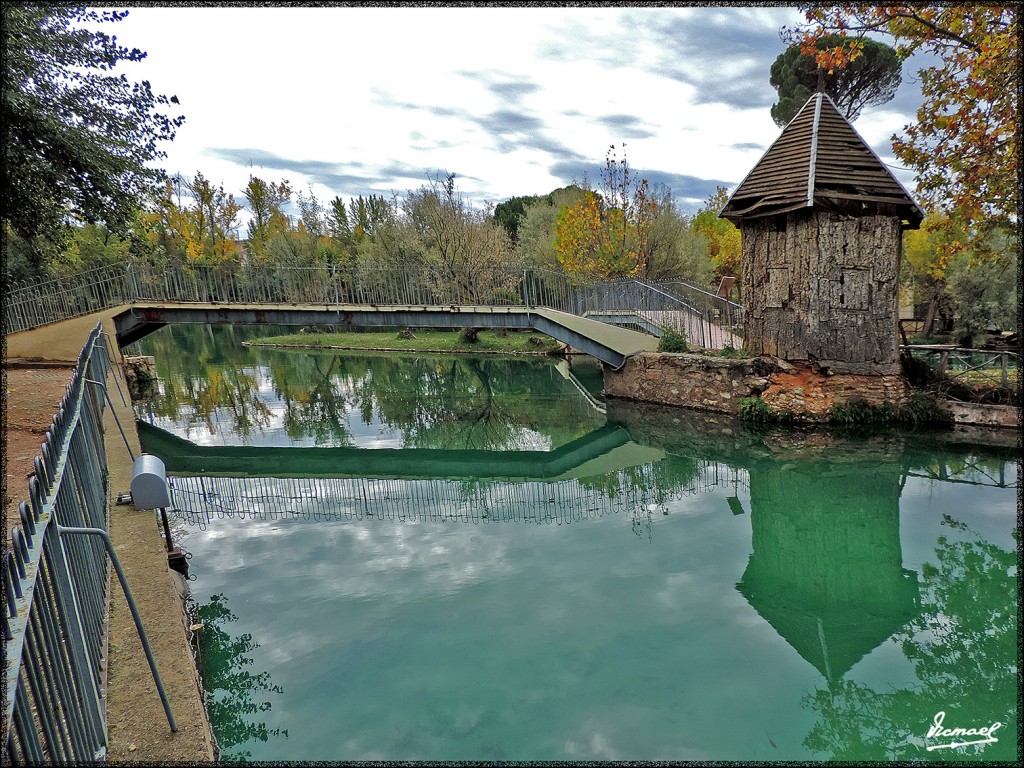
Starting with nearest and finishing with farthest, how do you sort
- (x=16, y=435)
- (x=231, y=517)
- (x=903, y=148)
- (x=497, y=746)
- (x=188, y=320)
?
1. (x=497, y=746)
2. (x=16, y=435)
3. (x=231, y=517)
4. (x=903, y=148)
5. (x=188, y=320)

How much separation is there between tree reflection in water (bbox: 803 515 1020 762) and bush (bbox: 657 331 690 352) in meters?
10.9

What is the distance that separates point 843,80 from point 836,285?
968 inches

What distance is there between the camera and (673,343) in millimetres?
17500

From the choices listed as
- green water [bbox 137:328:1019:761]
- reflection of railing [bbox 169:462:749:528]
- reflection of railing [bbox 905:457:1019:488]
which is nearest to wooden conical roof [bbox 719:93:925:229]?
green water [bbox 137:328:1019:761]

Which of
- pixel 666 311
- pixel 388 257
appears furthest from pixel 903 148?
pixel 388 257

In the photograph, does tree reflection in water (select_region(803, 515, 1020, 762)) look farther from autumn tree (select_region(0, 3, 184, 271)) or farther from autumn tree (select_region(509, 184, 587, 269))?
autumn tree (select_region(509, 184, 587, 269))

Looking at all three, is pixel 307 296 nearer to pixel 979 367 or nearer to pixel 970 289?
pixel 979 367

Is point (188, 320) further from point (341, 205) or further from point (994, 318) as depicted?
point (341, 205)

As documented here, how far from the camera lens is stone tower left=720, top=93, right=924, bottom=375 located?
46.0 feet

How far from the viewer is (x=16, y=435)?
910 centimetres

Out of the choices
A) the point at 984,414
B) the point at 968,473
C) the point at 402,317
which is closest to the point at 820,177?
the point at 984,414

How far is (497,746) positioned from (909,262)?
33.1 metres

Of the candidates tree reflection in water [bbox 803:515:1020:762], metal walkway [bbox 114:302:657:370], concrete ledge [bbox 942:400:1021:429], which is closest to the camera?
tree reflection in water [bbox 803:515:1020:762]

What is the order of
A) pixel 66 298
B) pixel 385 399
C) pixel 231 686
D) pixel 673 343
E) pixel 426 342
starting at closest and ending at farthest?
pixel 231 686, pixel 673 343, pixel 66 298, pixel 385 399, pixel 426 342
